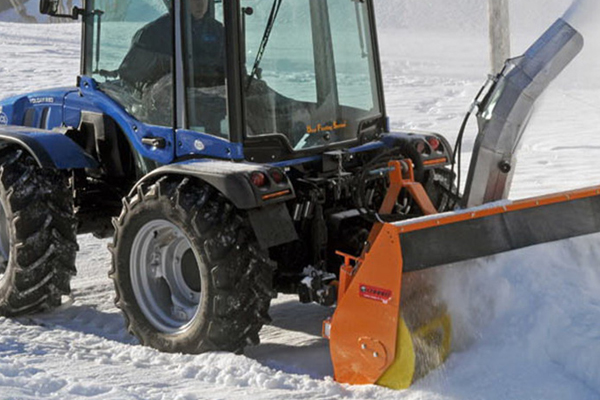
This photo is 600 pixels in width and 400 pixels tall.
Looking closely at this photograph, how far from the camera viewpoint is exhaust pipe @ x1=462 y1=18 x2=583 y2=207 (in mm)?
4648

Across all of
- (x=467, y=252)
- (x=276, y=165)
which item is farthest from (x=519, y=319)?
(x=276, y=165)

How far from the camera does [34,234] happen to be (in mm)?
5684

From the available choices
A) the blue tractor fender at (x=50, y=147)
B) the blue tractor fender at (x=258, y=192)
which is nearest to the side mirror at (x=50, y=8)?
the blue tractor fender at (x=50, y=147)

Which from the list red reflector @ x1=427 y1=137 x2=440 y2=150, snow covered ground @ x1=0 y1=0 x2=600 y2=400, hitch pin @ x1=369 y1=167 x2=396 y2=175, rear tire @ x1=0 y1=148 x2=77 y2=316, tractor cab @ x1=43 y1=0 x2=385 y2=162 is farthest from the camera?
red reflector @ x1=427 y1=137 x2=440 y2=150

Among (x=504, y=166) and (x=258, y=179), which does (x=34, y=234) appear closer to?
(x=258, y=179)

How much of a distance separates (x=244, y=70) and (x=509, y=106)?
139 cm

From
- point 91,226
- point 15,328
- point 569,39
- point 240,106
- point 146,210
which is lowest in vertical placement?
point 15,328

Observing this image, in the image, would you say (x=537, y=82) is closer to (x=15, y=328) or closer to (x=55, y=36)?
(x=15, y=328)

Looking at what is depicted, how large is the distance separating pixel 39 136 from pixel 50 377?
6.25ft

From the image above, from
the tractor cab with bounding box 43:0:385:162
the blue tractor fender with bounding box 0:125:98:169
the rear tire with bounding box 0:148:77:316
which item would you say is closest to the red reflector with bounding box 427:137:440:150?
the tractor cab with bounding box 43:0:385:162

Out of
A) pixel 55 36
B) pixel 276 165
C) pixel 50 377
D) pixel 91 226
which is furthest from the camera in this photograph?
pixel 55 36

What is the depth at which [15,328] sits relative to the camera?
5.64 metres

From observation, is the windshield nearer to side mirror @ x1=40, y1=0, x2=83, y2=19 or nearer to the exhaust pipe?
the exhaust pipe

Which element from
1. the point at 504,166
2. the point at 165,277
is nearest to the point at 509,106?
the point at 504,166
